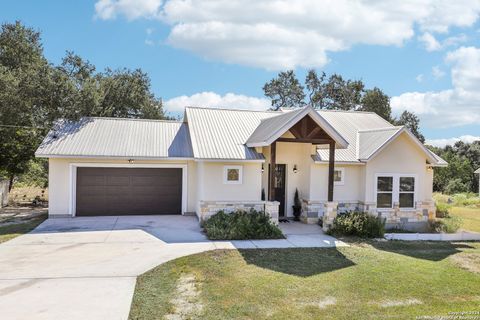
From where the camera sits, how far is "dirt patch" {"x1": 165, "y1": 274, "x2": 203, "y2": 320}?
20.6 feet

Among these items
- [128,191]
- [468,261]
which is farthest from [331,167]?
[128,191]

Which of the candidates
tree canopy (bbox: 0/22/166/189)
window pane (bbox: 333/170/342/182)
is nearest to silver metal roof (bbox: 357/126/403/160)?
window pane (bbox: 333/170/342/182)

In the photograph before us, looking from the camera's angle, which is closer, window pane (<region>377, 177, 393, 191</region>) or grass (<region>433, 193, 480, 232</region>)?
window pane (<region>377, 177, 393, 191</region>)

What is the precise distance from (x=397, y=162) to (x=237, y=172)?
673 centimetres

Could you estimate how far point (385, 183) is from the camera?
15141mm

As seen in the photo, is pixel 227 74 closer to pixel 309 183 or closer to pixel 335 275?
pixel 309 183

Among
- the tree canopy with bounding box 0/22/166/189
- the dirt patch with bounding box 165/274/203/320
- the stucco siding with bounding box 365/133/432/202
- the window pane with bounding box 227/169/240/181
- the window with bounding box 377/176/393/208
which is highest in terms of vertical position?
the tree canopy with bounding box 0/22/166/189

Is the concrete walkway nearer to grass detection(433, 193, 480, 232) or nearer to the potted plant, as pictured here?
the potted plant

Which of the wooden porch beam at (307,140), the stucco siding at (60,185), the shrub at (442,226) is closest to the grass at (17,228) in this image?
the stucco siding at (60,185)

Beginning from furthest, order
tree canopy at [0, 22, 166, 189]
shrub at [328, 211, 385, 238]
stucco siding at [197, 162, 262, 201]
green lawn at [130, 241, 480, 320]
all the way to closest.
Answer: tree canopy at [0, 22, 166, 189] → stucco siding at [197, 162, 262, 201] → shrub at [328, 211, 385, 238] → green lawn at [130, 241, 480, 320]

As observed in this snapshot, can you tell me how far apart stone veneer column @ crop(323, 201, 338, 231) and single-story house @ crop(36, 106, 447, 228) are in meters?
0.04

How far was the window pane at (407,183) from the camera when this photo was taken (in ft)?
50.1

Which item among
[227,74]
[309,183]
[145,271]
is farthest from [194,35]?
[145,271]

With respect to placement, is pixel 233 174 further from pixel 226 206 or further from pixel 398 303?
pixel 398 303
